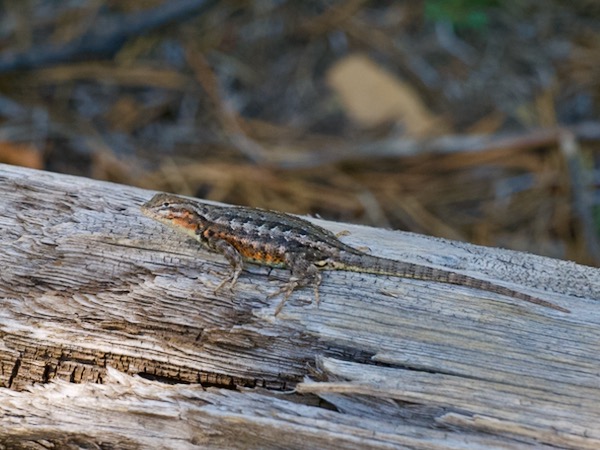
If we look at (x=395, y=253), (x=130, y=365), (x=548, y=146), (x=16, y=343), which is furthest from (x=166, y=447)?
(x=548, y=146)

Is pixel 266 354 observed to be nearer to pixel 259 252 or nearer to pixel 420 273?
pixel 259 252

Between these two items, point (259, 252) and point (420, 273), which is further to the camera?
point (259, 252)

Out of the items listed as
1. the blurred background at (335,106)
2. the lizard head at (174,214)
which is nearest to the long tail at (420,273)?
the lizard head at (174,214)

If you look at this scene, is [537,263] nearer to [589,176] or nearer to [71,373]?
[71,373]

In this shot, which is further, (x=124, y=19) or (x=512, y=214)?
(x=124, y=19)

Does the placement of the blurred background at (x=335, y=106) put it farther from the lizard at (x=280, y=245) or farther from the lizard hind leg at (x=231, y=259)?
the lizard hind leg at (x=231, y=259)

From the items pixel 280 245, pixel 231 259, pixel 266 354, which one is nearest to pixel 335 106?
pixel 280 245

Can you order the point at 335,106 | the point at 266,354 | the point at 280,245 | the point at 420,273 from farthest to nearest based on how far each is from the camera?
1. the point at 335,106
2. the point at 280,245
3. the point at 420,273
4. the point at 266,354
